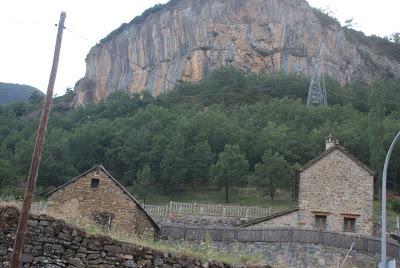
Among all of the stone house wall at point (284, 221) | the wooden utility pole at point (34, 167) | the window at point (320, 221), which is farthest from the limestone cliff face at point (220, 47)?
the wooden utility pole at point (34, 167)

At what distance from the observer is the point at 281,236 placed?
78.6 feet

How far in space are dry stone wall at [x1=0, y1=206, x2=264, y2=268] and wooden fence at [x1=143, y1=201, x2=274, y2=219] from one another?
2497cm

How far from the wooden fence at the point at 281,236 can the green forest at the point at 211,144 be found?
21.8 m

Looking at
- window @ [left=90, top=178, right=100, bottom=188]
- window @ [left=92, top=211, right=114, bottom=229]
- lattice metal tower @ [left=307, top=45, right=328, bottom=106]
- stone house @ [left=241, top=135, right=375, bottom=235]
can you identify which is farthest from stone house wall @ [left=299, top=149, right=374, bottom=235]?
lattice metal tower @ [left=307, top=45, right=328, bottom=106]

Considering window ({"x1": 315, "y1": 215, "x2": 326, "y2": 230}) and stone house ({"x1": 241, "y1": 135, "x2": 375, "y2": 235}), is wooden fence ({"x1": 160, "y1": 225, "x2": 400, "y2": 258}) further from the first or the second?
window ({"x1": 315, "y1": 215, "x2": 326, "y2": 230})

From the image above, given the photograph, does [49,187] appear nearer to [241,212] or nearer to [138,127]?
[138,127]

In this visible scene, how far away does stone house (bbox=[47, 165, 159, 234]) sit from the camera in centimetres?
2372

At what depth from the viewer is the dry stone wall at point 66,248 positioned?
12531 mm

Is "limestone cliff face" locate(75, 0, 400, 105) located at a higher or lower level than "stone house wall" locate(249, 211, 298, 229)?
higher

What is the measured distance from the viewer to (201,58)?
9981 cm

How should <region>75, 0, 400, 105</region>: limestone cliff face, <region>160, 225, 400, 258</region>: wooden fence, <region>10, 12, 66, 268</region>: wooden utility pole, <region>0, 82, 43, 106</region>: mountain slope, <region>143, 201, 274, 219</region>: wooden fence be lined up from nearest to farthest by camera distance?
<region>10, 12, 66, 268</region>: wooden utility pole, <region>160, 225, 400, 258</region>: wooden fence, <region>143, 201, 274, 219</region>: wooden fence, <region>75, 0, 400, 105</region>: limestone cliff face, <region>0, 82, 43, 106</region>: mountain slope

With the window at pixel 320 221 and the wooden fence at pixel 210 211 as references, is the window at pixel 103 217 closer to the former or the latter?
the window at pixel 320 221

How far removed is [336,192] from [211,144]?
30.3m

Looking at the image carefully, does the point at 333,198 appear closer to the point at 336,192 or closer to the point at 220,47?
the point at 336,192
